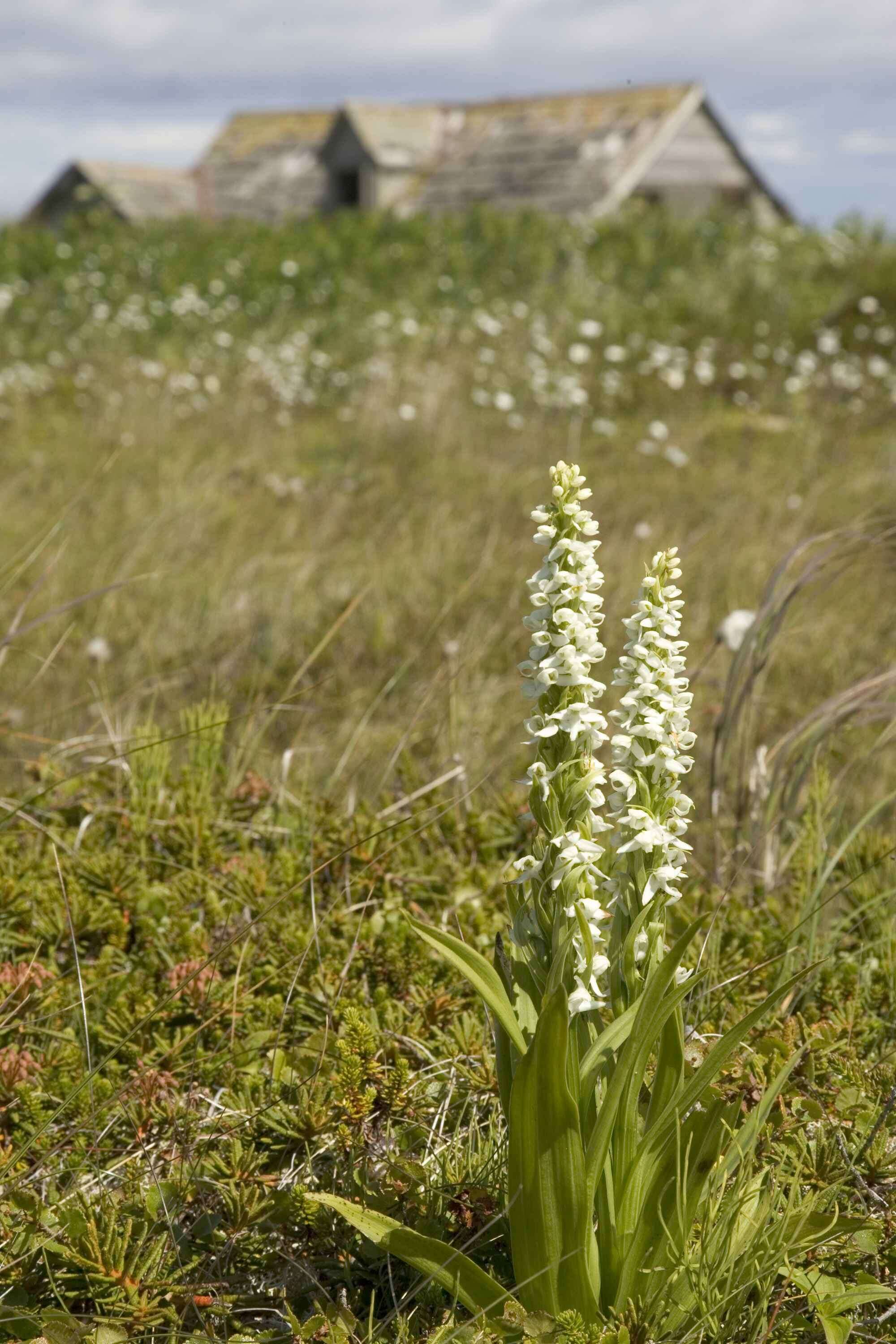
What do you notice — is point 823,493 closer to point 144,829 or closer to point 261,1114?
Result: point 144,829

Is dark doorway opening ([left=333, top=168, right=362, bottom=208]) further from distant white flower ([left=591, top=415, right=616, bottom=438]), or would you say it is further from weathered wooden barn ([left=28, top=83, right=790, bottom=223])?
distant white flower ([left=591, top=415, right=616, bottom=438])

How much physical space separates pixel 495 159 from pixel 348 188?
14.4ft

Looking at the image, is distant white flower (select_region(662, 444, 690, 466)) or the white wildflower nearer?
the white wildflower

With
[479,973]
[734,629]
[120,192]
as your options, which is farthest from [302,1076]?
[120,192]

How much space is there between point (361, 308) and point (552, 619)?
1278 centimetres

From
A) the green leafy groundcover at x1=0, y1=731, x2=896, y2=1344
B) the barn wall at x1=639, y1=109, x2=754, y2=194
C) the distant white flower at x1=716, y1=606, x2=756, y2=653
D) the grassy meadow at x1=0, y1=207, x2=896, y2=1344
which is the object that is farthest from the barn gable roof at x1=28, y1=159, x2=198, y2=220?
the green leafy groundcover at x1=0, y1=731, x2=896, y2=1344

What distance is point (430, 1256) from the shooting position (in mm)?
1721

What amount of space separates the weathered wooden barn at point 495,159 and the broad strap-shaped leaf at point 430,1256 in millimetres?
18196

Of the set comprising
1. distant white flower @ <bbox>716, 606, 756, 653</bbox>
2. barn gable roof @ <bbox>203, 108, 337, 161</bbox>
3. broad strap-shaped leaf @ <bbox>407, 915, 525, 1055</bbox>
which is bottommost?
broad strap-shaped leaf @ <bbox>407, 915, 525, 1055</bbox>

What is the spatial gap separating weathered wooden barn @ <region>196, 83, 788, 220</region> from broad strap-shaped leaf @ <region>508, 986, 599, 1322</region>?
1821 centimetres

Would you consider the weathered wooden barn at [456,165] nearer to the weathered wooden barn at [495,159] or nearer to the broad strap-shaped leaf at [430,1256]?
the weathered wooden barn at [495,159]

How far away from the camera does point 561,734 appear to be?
5.24ft

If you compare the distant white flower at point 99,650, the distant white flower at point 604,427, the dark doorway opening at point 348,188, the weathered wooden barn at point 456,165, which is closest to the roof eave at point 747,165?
the weathered wooden barn at point 456,165

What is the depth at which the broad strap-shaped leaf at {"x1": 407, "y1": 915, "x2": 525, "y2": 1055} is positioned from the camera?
1639 millimetres
